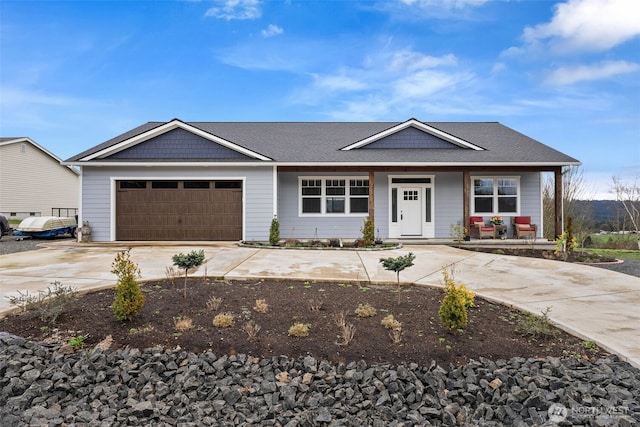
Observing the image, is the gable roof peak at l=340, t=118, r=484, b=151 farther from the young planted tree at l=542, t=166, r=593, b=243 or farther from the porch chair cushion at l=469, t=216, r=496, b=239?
the young planted tree at l=542, t=166, r=593, b=243

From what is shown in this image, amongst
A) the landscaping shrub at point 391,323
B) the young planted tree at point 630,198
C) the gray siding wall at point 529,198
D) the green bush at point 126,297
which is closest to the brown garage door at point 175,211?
the green bush at point 126,297

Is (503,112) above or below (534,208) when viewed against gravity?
above

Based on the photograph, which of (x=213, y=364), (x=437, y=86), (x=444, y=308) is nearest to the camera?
(x=213, y=364)

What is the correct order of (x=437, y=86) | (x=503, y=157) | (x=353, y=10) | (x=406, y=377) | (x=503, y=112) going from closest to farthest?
(x=406, y=377) → (x=353, y=10) → (x=503, y=157) → (x=437, y=86) → (x=503, y=112)

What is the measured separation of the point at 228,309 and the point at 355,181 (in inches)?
389

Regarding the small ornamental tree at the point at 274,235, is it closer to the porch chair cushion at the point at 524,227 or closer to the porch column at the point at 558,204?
the porch chair cushion at the point at 524,227

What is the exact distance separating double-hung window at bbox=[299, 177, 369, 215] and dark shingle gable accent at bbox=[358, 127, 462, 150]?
1.96m

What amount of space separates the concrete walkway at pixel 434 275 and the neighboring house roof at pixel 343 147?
3.66 m

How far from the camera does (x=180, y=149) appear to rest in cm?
1273

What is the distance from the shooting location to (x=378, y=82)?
1698cm

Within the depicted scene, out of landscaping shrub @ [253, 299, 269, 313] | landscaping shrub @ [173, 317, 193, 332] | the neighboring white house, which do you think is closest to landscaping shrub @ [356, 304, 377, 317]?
landscaping shrub @ [253, 299, 269, 313]

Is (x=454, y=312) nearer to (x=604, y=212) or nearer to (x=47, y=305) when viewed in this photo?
(x=47, y=305)

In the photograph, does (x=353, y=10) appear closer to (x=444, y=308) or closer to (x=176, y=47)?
(x=176, y=47)

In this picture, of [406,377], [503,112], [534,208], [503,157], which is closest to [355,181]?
[503,157]
